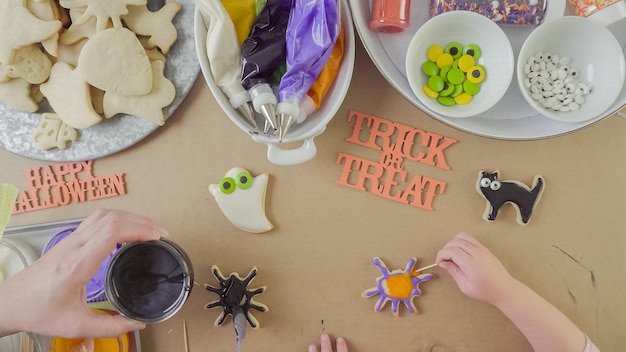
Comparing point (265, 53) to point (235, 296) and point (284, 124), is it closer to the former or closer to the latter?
point (284, 124)

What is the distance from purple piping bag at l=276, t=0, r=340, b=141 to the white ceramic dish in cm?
3

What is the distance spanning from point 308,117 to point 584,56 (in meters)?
0.34

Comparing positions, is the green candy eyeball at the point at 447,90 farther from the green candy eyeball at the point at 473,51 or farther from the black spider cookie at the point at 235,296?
the black spider cookie at the point at 235,296

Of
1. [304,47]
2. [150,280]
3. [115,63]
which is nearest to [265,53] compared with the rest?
[304,47]

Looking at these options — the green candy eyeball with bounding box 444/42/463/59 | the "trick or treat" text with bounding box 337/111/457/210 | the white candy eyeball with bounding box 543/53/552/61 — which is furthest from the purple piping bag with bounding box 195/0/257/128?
the white candy eyeball with bounding box 543/53/552/61

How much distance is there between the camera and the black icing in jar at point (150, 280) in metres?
0.57

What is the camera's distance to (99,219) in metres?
0.58

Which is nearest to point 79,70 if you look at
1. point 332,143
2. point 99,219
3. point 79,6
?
point 79,6

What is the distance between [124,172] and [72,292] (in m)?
0.19

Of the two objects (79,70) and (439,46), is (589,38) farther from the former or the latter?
(79,70)

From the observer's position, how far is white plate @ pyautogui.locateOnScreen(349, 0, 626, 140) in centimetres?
64

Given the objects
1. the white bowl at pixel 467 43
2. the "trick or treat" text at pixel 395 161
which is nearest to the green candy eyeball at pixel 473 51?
the white bowl at pixel 467 43

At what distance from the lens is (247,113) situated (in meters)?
0.61

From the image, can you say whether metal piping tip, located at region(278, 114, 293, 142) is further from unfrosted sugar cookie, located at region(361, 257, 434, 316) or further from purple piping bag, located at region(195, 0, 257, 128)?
unfrosted sugar cookie, located at region(361, 257, 434, 316)
